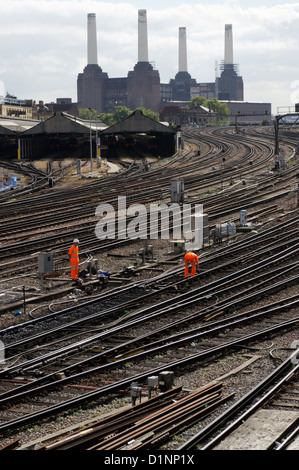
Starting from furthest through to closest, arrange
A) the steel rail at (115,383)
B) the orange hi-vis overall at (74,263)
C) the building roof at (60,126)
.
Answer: the building roof at (60,126) < the orange hi-vis overall at (74,263) < the steel rail at (115,383)

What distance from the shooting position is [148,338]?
57.5 feet

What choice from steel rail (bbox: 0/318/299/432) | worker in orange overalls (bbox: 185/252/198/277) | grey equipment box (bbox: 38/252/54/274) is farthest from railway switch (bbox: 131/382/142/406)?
worker in orange overalls (bbox: 185/252/198/277)

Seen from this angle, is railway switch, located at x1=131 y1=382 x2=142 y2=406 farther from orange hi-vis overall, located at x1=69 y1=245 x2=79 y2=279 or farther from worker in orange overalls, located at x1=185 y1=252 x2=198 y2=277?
orange hi-vis overall, located at x1=69 y1=245 x2=79 y2=279

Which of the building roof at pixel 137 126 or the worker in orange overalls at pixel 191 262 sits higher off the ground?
the building roof at pixel 137 126

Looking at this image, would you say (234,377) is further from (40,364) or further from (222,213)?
(222,213)

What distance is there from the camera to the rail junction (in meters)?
12.0

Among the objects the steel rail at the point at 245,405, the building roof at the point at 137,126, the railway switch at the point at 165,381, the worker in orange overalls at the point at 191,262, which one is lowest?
the steel rail at the point at 245,405

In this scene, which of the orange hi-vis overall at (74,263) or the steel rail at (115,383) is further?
the orange hi-vis overall at (74,263)

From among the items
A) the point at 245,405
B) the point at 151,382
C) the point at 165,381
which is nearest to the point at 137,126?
the point at 165,381

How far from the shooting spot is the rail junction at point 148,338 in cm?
1201

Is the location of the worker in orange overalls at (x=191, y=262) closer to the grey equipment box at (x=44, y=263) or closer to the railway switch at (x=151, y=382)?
the grey equipment box at (x=44, y=263)

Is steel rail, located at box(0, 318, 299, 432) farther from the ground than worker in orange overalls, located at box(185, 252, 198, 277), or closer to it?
closer to it

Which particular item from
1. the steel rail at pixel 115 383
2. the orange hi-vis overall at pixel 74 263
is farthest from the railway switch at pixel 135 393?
the orange hi-vis overall at pixel 74 263
